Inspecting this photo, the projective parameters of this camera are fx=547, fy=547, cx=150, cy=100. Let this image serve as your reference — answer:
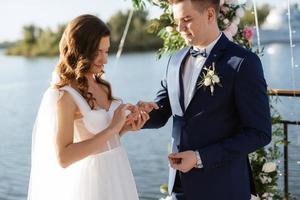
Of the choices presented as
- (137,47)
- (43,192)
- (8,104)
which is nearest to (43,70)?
(137,47)

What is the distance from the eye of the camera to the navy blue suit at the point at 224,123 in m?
1.91

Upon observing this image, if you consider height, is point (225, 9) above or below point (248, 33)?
above

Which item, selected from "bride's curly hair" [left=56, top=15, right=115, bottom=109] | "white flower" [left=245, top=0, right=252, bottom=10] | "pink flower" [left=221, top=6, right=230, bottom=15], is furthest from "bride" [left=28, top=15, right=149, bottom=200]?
"white flower" [left=245, top=0, right=252, bottom=10]

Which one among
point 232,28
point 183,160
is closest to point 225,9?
point 232,28

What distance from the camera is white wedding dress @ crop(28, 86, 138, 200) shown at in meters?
2.11

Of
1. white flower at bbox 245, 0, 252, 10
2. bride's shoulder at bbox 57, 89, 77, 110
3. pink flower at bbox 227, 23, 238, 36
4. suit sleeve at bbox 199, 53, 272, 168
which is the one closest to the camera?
suit sleeve at bbox 199, 53, 272, 168

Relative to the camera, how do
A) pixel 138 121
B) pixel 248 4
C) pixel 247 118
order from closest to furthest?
pixel 247 118, pixel 138 121, pixel 248 4

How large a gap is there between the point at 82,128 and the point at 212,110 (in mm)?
508

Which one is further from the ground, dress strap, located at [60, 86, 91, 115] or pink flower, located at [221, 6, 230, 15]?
pink flower, located at [221, 6, 230, 15]

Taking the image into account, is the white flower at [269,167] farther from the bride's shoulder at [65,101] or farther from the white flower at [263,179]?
the bride's shoulder at [65,101]

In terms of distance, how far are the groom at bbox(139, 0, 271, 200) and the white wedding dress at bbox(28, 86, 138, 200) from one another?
0.74ft

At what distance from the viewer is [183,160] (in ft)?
6.27

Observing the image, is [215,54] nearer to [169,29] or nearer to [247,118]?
[247,118]

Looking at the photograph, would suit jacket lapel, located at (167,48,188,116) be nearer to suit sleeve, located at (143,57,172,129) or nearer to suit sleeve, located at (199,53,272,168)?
suit sleeve, located at (143,57,172,129)
